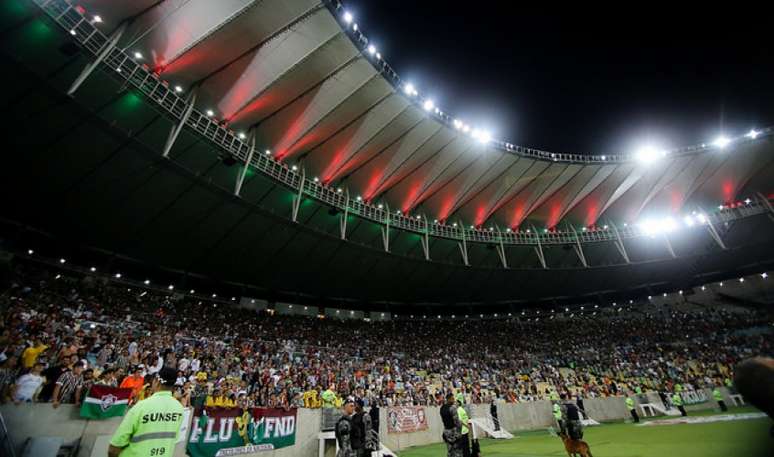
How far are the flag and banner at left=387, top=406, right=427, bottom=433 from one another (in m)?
9.60

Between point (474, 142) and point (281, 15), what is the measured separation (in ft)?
59.2

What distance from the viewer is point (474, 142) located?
1215 inches

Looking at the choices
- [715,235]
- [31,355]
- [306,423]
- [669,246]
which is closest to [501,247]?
[669,246]

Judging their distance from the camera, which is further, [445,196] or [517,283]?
[517,283]

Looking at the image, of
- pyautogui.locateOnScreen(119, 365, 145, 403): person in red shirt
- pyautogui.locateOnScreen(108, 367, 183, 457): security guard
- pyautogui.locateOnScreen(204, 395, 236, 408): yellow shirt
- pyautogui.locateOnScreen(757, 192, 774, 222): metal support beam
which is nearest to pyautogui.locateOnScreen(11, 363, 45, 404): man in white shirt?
pyautogui.locateOnScreen(119, 365, 145, 403): person in red shirt

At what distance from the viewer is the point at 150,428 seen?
147 inches

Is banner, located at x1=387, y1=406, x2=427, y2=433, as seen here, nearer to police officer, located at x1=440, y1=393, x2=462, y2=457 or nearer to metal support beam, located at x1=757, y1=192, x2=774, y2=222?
police officer, located at x1=440, y1=393, x2=462, y2=457

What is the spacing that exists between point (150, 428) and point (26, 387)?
271 inches


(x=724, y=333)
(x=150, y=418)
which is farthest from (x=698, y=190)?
(x=150, y=418)

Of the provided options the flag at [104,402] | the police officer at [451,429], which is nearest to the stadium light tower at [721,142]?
the police officer at [451,429]

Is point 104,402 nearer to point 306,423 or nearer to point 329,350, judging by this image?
point 306,423

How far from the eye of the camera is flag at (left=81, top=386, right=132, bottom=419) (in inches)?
317

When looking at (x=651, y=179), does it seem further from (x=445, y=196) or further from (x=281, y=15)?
(x=281, y=15)

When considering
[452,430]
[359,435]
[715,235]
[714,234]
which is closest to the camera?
[359,435]
